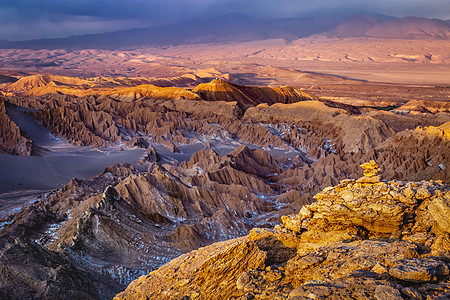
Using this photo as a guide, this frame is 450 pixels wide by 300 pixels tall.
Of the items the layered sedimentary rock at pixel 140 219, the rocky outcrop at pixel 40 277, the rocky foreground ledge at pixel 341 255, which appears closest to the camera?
the rocky foreground ledge at pixel 341 255

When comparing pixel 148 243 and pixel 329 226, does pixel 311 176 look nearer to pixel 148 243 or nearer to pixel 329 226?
pixel 148 243

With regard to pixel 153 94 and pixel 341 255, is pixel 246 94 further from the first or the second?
pixel 341 255

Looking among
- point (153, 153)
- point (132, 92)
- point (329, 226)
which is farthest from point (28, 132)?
point (329, 226)

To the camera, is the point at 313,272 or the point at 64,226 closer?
the point at 313,272

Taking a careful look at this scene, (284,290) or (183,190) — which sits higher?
(284,290)

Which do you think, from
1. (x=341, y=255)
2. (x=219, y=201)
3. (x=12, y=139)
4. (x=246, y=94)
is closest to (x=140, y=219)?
(x=219, y=201)

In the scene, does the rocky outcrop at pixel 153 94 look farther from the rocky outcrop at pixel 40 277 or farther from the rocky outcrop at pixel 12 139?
the rocky outcrop at pixel 40 277

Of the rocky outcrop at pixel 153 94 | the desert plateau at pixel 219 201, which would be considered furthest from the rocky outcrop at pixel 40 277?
the rocky outcrop at pixel 153 94

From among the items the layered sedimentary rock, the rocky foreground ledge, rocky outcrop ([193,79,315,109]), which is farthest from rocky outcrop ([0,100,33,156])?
the rocky foreground ledge

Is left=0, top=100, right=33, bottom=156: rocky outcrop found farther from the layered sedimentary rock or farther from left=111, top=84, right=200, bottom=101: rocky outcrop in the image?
left=111, top=84, right=200, bottom=101: rocky outcrop
